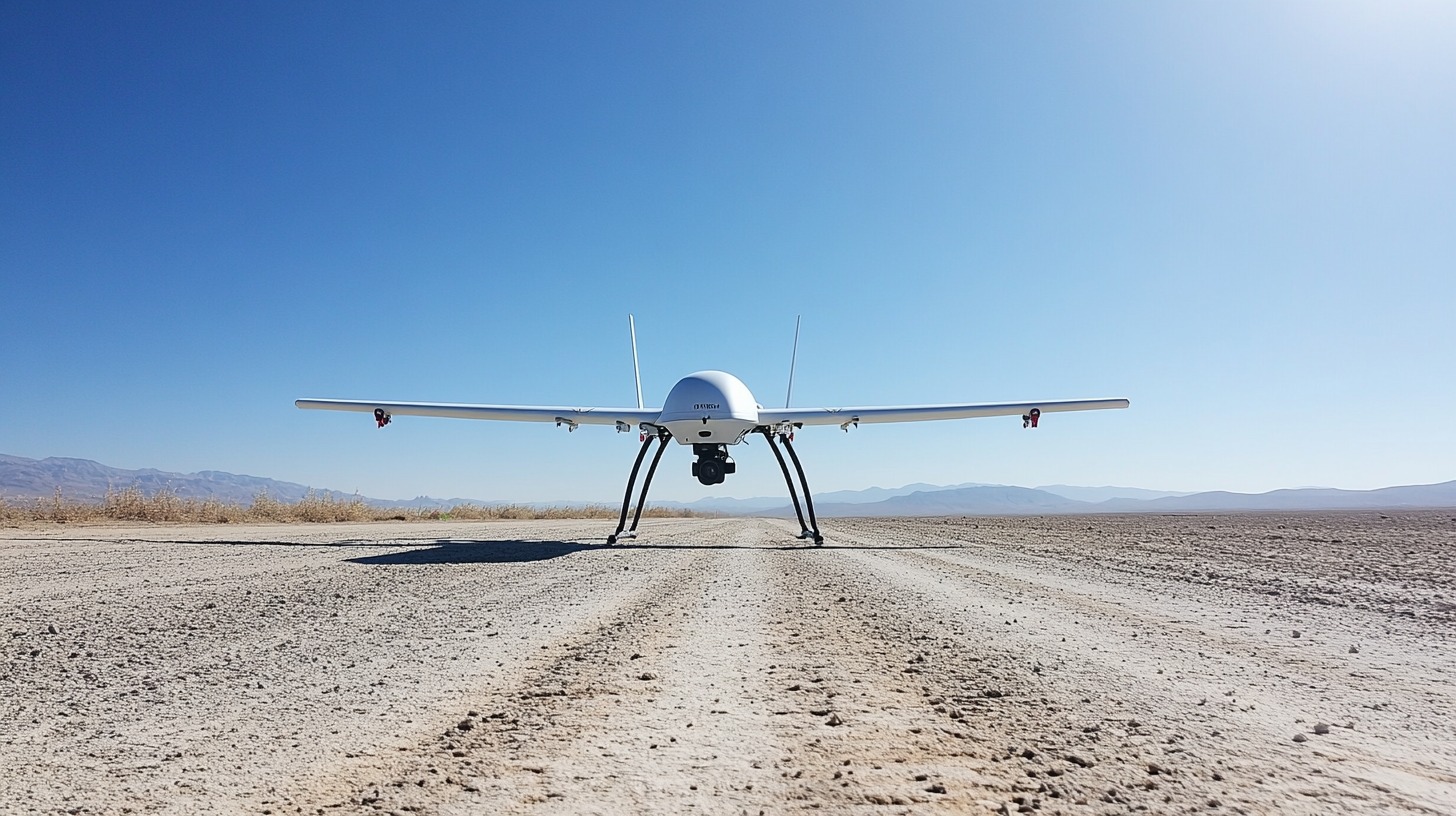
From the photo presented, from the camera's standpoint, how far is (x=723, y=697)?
14.6ft

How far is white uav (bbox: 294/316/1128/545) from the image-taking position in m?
18.8

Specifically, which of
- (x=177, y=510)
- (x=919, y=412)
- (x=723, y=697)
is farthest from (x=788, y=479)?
(x=177, y=510)

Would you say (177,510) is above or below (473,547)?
above

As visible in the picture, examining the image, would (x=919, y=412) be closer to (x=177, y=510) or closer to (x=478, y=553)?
(x=478, y=553)

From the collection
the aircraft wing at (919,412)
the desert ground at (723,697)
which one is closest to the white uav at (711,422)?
the aircraft wing at (919,412)

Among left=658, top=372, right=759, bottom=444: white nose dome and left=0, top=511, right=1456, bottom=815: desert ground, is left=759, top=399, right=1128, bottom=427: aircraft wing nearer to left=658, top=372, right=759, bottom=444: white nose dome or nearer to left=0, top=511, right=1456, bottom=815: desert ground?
left=658, top=372, right=759, bottom=444: white nose dome

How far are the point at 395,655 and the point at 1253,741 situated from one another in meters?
5.94

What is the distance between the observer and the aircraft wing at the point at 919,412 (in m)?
21.3

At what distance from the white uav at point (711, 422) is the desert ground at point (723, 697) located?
9.03 m

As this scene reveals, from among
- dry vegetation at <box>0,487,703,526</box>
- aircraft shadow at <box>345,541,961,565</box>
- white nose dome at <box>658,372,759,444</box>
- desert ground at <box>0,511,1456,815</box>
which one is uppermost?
white nose dome at <box>658,372,759,444</box>

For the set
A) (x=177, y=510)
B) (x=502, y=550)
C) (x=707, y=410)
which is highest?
(x=707, y=410)

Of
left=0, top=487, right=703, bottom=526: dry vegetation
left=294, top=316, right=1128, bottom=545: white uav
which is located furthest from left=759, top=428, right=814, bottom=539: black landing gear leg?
left=0, top=487, right=703, bottom=526: dry vegetation

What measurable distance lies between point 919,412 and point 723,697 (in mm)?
18761

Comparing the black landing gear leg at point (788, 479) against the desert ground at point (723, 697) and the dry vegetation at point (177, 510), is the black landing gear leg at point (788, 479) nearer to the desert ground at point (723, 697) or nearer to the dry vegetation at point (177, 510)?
the desert ground at point (723, 697)
